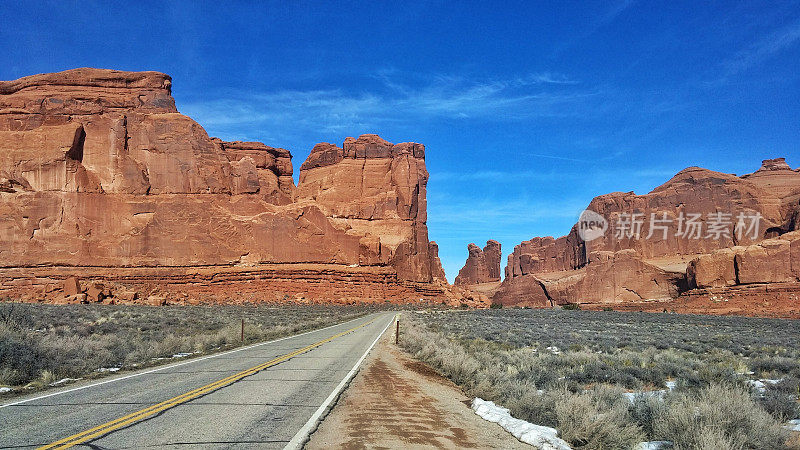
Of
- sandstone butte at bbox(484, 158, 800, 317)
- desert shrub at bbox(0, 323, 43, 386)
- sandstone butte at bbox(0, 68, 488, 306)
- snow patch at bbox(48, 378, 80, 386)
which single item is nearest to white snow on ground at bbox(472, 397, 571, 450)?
snow patch at bbox(48, 378, 80, 386)

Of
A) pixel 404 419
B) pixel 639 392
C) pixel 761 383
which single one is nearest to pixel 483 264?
pixel 761 383

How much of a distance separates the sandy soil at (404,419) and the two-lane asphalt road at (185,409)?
0.35 meters

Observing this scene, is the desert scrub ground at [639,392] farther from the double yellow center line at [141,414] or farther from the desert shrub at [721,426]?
the double yellow center line at [141,414]

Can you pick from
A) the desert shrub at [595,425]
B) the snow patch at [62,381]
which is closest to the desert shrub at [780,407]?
the desert shrub at [595,425]

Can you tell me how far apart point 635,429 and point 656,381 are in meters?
5.18

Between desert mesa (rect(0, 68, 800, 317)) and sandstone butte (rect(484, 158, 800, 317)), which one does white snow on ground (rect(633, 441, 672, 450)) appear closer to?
desert mesa (rect(0, 68, 800, 317))

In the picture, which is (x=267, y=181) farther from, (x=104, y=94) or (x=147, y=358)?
(x=147, y=358)

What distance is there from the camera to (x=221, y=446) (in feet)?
17.8

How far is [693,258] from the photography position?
314 feet

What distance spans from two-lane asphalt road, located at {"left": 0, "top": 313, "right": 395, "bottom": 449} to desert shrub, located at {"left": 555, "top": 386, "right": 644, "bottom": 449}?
3.40 meters

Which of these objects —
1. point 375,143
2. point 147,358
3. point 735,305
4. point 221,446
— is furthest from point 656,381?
point 375,143

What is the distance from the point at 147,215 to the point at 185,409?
7435 cm

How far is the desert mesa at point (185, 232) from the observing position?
66.4 meters

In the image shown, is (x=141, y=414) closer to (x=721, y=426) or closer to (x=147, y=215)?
(x=721, y=426)
